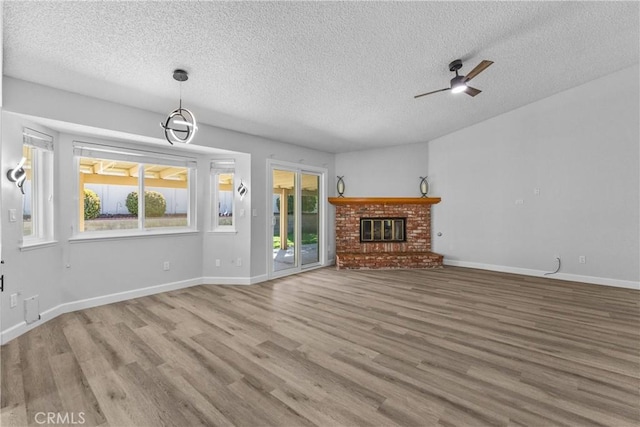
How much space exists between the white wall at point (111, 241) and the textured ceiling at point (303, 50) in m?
0.24

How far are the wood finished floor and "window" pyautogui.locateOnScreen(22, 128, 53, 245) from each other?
1.13 m

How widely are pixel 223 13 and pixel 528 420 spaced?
3454mm

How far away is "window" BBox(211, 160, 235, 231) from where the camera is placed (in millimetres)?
4781

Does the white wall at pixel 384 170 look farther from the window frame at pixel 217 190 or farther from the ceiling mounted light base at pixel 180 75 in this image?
the ceiling mounted light base at pixel 180 75

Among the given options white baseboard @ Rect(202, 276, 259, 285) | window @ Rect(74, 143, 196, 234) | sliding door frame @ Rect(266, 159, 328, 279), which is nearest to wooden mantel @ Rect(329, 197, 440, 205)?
sliding door frame @ Rect(266, 159, 328, 279)

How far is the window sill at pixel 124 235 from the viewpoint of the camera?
3578mm

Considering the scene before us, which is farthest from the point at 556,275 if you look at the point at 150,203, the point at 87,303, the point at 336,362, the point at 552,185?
the point at 87,303

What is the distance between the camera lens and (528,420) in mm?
1630

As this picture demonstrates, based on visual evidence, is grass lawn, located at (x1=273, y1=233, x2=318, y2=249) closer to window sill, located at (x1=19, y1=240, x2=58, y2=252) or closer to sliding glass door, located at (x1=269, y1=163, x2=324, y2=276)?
sliding glass door, located at (x1=269, y1=163, x2=324, y2=276)

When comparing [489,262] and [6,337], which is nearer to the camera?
[6,337]

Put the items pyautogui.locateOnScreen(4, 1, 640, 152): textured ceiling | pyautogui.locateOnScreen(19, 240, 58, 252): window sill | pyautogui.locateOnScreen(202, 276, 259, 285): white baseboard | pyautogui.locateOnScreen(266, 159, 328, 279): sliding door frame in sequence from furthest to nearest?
pyautogui.locateOnScreen(266, 159, 328, 279): sliding door frame
pyautogui.locateOnScreen(202, 276, 259, 285): white baseboard
pyautogui.locateOnScreen(19, 240, 58, 252): window sill
pyautogui.locateOnScreen(4, 1, 640, 152): textured ceiling

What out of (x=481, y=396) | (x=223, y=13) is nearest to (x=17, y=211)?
(x=223, y=13)

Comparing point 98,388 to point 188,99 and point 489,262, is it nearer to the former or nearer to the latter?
point 188,99
